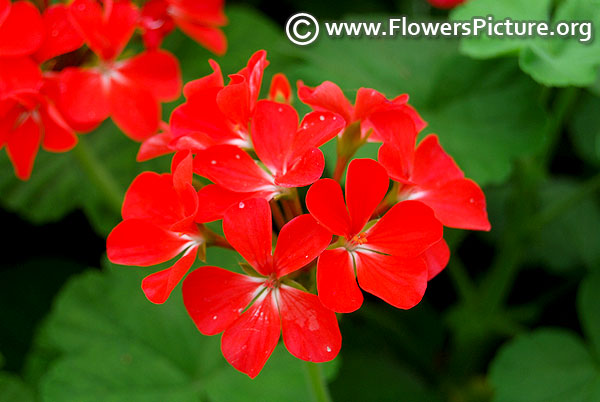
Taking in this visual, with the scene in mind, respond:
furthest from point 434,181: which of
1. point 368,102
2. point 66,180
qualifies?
point 66,180

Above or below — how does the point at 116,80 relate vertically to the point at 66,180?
above

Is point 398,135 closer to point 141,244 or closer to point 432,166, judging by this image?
point 432,166

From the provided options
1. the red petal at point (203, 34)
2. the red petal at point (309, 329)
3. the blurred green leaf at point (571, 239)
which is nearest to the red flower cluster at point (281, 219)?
the red petal at point (309, 329)

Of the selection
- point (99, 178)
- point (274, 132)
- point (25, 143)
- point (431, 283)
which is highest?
point (274, 132)

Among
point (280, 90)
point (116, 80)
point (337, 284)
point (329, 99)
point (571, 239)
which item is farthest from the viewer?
point (571, 239)

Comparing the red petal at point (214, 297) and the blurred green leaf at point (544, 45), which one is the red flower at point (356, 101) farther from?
the blurred green leaf at point (544, 45)

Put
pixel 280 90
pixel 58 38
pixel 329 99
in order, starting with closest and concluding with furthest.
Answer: pixel 329 99, pixel 280 90, pixel 58 38

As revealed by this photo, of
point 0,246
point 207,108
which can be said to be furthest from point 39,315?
point 207,108
